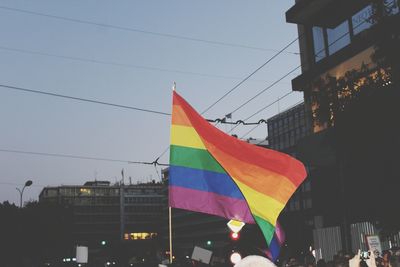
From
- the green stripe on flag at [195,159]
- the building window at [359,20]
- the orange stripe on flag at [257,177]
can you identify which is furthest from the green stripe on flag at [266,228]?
the building window at [359,20]

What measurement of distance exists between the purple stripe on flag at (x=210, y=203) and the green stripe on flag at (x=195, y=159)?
406 millimetres

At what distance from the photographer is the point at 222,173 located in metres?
8.56

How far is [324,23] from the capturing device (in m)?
22.5

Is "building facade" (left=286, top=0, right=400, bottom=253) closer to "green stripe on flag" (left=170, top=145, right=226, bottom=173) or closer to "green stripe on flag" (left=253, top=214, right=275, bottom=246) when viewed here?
"green stripe on flag" (left=170, top=145, right=226, bottom=173)

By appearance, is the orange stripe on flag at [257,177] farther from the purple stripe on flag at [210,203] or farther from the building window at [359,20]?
the building window at [359,20]

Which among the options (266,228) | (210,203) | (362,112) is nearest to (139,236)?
(362,112)

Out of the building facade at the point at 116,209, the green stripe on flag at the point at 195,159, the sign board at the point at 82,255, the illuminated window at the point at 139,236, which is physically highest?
the building facade at the point at 116,209

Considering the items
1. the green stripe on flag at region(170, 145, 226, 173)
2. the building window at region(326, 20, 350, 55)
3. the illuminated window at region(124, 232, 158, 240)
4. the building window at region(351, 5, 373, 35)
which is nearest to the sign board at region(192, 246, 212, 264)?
the green stripe on flag at region(170, 145, 226, 173)

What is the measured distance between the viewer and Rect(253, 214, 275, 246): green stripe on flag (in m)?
7.56

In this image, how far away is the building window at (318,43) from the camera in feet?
74.0

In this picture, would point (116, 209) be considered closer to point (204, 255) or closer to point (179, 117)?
point (204, 255)

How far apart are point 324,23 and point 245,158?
15.4 meters

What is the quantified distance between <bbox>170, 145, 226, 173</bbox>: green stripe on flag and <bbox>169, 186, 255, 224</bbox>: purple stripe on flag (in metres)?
0.41

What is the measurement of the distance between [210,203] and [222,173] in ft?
1.69
